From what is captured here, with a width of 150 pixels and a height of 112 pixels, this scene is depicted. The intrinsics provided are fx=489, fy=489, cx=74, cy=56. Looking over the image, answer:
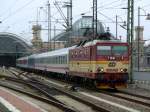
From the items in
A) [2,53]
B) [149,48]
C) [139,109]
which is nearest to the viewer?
[139,109]

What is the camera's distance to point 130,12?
119 feet

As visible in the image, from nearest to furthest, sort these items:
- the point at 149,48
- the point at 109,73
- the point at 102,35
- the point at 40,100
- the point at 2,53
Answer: the point at 40,100, the point at 109,73, the point at 102,35, the point at 149,48, the point at 2,53

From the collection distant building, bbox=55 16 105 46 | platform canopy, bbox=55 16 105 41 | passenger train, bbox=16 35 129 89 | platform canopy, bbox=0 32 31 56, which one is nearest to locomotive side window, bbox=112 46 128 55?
passenger train, bbox=16 35 129 89

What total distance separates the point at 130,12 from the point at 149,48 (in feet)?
226

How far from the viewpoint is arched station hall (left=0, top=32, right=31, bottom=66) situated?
15598 cm

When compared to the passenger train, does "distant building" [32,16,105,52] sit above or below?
above

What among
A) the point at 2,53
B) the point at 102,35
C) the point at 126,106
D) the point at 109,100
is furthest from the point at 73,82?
the point at 2,53

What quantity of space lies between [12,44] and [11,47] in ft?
8.65

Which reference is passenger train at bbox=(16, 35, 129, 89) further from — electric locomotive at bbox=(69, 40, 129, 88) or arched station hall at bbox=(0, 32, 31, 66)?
arched station hall at bbox=(0, 32, 31, 66)

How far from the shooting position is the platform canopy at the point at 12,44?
15825 cm

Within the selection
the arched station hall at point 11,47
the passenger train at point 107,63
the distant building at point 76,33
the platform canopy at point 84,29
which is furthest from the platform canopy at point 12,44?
the passenger train at point 107,63

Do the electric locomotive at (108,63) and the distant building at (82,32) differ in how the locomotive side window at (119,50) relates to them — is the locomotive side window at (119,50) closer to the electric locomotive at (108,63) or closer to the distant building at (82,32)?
the electric locomotive at (108,63)

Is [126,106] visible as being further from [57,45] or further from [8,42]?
[8,42]

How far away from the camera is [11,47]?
16350 centimetres
